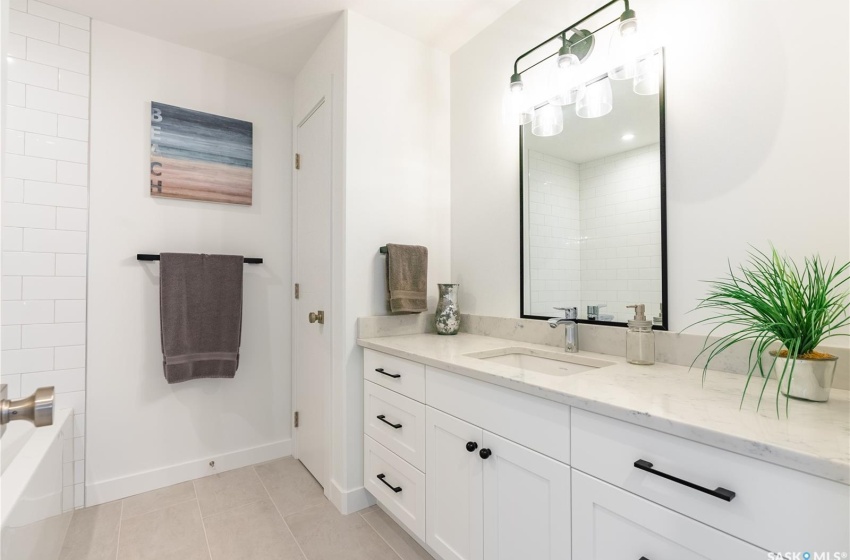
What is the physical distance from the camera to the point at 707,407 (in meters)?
0.88

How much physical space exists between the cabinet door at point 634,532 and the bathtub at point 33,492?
55.5 inches

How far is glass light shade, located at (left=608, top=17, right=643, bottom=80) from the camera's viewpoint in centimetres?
133

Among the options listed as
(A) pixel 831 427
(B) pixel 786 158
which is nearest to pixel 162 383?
(A) pixel 831 427

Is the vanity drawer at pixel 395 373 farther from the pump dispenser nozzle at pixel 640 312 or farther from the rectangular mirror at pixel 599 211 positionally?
the pump dispenser nozzle at pixel 640 312

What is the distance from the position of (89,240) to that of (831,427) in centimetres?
285

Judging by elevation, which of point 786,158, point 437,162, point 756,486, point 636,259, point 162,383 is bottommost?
point 162,383

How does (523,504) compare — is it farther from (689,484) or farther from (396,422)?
(396,422)

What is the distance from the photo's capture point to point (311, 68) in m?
2.40

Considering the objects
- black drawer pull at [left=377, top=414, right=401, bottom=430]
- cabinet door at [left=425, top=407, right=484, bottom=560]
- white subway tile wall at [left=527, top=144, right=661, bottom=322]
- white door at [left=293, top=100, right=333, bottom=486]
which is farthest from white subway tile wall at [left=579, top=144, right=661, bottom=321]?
white door at [left=293, top=100, right=333, bottom=486]

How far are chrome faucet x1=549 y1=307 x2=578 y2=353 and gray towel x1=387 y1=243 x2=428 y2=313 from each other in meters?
0.69

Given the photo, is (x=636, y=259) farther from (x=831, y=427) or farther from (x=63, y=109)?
(x=63, y=109)

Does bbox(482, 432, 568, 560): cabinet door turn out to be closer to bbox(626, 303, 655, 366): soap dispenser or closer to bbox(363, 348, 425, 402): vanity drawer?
bbox(363, 348, 425, 402): vanity drawer

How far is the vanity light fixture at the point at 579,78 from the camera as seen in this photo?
139cm

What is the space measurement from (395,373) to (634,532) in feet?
3.36
